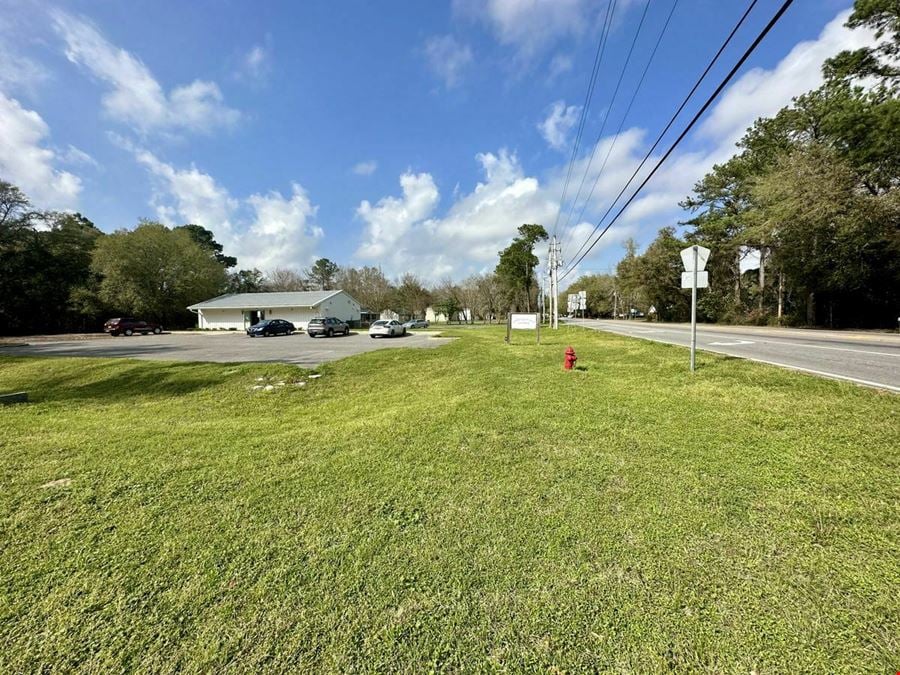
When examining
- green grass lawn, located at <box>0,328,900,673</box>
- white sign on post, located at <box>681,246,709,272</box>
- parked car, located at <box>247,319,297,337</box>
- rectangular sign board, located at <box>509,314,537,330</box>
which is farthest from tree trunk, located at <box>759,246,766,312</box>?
parked car, located at <box>247,319,297,337</box>

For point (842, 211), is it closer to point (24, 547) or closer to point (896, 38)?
point (896, 38)

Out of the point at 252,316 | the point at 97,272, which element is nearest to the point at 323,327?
the point at 252,316

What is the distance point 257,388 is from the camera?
819 cm

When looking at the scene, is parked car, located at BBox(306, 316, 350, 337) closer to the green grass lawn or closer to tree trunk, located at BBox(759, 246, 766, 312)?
the green grass lawn

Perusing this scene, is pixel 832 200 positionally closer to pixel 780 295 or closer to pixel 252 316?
pixel 780 295

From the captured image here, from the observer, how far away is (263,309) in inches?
1510

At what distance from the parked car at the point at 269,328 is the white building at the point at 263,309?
272 inches

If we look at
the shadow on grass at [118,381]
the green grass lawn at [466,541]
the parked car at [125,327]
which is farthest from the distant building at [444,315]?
the green grass lawn at [466,541]

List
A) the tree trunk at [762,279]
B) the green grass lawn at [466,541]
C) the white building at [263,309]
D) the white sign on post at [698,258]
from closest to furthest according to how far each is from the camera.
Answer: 1. the green grass lawn at [466,541]
2. the white sign on post at [698,258]
3. the tree trunk at [762,279]
4. the white building at [263,309]

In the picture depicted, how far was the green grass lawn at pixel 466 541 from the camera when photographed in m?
1.65

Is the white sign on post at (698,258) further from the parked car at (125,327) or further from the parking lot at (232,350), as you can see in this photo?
the parked car at (125,327)

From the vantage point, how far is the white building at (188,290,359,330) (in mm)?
38062

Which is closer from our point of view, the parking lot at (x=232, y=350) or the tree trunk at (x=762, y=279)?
the parking lot at (x=232, y=350)

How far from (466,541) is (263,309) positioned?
41.7m
